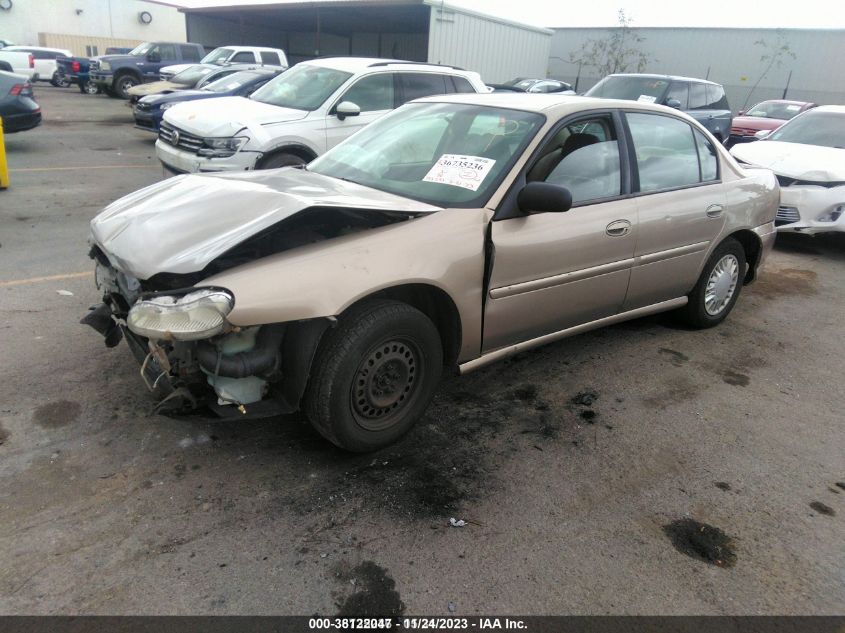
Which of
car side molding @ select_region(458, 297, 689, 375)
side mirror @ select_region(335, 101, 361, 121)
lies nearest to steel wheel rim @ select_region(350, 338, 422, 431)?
car side molding @ select_region(458, 297, 689, 375)

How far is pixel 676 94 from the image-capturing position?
1183 cm

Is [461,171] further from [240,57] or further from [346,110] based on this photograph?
[240,57]

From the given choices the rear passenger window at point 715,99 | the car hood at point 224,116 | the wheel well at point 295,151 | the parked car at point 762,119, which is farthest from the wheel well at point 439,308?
the parked car at point 762,119

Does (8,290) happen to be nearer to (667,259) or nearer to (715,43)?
(667,259)

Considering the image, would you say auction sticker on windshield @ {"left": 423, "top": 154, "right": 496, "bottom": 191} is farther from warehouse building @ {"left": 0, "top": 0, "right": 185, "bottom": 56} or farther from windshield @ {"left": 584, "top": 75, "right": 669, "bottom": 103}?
warehouse building @ {"left": 0, "top": 0, "right": 185, "bottom": 56}

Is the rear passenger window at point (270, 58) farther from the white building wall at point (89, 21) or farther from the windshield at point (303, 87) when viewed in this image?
the white building wall at point (89, 21)

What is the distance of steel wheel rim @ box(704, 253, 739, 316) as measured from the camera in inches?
191

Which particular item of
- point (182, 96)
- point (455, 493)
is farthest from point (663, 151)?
point (182, 96)

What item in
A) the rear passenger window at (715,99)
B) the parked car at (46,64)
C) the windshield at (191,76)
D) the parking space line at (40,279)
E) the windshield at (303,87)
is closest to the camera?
the parking space line at (40,279)

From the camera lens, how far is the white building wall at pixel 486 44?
1912 cm

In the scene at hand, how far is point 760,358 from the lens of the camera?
4.65 meters

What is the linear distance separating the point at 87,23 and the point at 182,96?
40331mm

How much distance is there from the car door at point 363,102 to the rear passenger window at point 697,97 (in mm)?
6917

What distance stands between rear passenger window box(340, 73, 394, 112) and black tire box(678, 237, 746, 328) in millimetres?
4918
